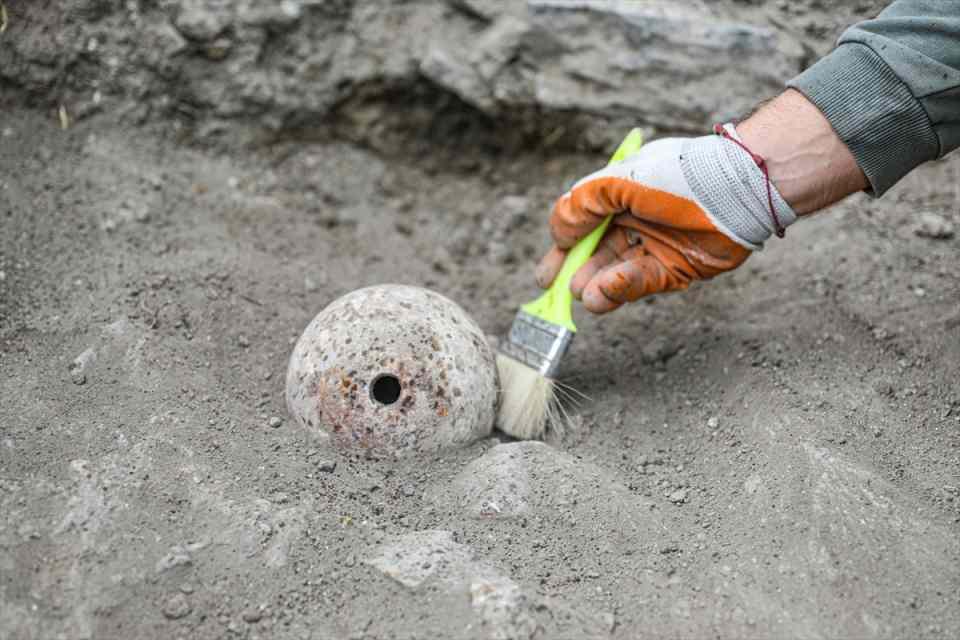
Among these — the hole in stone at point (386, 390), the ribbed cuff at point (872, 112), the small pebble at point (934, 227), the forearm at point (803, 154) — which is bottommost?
the hole in stone at point (386, 390)

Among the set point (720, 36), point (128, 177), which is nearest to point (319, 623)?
point (128, 177)

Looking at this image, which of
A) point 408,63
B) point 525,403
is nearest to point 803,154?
point 525,403

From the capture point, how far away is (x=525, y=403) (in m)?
3.18

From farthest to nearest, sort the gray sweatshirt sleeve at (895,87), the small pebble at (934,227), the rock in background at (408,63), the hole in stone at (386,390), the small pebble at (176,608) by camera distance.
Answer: the rock in background at (408,63), the small pebble at (934,227), the hole in stone at (386,390), the gray sweatshirt sleeve at (895,87), the small pebble at (176,608)

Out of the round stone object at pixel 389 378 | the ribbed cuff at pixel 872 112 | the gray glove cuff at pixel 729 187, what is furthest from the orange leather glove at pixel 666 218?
the round stone object at pixel 389 378

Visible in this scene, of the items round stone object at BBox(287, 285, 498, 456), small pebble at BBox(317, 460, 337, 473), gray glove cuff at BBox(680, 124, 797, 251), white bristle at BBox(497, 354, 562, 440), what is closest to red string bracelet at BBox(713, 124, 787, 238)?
gray glove cuff at BBox(680, 124, 797, 251)

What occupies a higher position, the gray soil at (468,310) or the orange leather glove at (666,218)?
the orange leather glove at (666,218)

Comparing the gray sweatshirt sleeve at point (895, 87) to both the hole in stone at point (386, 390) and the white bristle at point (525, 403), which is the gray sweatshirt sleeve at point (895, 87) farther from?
the hole in stone at point (386, 390)

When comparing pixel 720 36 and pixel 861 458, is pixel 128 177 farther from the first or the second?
pixel 861 458

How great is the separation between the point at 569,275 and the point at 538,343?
0.30m

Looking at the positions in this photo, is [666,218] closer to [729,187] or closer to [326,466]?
[729,187]

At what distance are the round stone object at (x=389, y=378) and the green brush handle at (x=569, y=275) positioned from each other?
384 mm

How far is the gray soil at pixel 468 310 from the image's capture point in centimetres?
237

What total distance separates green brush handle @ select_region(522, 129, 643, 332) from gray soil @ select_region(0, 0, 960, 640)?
16.1 inches
